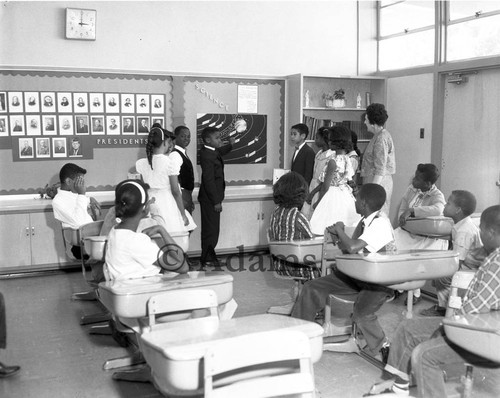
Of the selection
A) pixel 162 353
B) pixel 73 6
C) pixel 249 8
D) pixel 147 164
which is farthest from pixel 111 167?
pixel 162 353

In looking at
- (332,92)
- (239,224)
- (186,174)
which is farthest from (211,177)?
(332,92)

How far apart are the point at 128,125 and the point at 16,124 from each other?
3.67 ft

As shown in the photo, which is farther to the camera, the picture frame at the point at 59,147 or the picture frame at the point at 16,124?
the picture frame at the point at 59,147

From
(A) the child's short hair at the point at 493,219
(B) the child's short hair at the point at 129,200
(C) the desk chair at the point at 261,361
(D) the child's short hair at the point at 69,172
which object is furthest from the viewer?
(D) the child's short hair at the point at 69,172

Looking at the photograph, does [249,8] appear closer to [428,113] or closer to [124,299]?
[428,113]

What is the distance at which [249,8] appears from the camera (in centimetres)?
677

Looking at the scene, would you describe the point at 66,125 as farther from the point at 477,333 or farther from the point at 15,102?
the point at 477,333

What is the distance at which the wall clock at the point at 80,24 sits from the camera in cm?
589

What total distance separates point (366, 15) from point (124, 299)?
5.92 m

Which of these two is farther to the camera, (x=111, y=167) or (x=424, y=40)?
(x=424, y=40)

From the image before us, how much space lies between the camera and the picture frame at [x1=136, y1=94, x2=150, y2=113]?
6.30 metres

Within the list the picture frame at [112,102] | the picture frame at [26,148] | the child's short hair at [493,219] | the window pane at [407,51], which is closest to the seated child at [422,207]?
the child's short hair at [493,219]

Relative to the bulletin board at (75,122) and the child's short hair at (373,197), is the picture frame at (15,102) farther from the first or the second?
the child's short hair at (373,197)

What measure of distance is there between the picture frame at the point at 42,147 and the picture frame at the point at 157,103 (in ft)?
3.78
